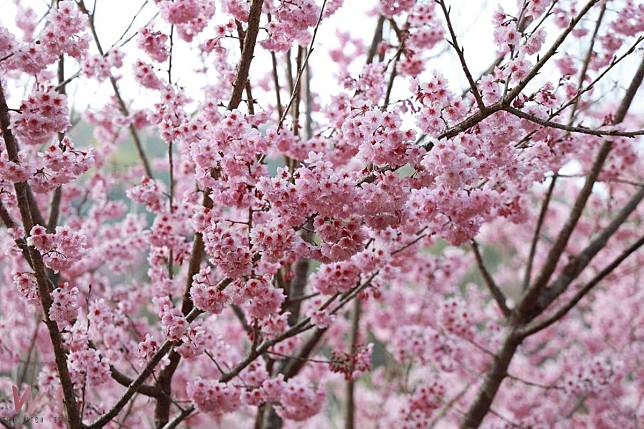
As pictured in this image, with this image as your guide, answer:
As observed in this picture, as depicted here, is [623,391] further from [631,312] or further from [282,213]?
[282,213]

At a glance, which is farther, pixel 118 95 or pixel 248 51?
pixel 118 95

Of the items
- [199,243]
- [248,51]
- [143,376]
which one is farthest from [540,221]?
[143,376]

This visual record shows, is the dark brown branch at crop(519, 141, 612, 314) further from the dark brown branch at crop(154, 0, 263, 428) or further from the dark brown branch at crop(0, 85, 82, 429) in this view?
the dark brown branch at crop(0, 85, 82, 429)

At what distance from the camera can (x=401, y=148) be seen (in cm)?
292

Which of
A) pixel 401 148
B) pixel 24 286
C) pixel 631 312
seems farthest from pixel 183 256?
pixel 631 312

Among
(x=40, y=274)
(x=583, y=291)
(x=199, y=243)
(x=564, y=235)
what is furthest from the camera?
(x=564, y=235)

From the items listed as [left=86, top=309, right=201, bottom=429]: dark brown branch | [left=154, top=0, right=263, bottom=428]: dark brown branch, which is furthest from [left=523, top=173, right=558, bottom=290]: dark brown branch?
A: [left=86, top=309, right=201, bottom=429]: dark brown branch

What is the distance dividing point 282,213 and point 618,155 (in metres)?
5.20

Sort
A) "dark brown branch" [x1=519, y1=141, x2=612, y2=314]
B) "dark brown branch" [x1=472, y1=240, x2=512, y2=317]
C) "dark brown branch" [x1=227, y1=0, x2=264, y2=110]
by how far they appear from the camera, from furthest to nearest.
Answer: "dark brown branch" [x1=472, y1=240, x2=512, y2=317]
"dark brown branch" [x1=519, y1=141, x2=612, y2=314]
"dark brown branch" [x1=227, y1=0, x2=264, y2=110]

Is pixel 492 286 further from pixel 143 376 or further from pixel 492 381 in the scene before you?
pixel 143 376

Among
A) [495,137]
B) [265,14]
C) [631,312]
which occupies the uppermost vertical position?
[631,312]

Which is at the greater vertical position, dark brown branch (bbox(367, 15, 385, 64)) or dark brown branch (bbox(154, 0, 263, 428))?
dark brown branch (bbox(367, 15, 385, 64))

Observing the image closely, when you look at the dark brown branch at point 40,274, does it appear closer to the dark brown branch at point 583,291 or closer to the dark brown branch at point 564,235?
the dark brown branch at point 583,291

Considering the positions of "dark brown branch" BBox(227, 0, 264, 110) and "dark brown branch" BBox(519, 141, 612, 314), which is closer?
"dark brown branch" BBox(227, 0, 264, 110)
